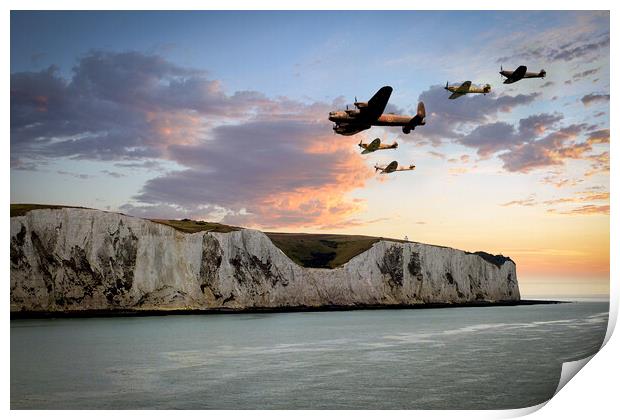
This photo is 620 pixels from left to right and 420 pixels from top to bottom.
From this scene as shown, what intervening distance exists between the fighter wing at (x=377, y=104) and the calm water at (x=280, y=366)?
7.20 meters

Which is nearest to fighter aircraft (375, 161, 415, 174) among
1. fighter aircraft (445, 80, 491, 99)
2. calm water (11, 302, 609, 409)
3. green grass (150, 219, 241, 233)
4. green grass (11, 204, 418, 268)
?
fighter aircraft (445, 80, 491, 99)

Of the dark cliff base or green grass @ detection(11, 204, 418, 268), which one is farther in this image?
green grass @ detection(11, 204, 418, 268)

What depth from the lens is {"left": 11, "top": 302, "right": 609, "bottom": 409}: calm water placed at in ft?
50.3

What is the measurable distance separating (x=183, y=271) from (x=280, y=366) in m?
22.3

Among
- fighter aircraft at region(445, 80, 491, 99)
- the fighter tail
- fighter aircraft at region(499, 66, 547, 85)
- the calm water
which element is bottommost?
the calm water

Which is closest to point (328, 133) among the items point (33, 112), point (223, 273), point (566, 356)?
point (33, 112)

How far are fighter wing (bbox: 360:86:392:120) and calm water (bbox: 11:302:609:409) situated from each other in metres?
7.20

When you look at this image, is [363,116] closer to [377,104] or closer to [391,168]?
[377,104]

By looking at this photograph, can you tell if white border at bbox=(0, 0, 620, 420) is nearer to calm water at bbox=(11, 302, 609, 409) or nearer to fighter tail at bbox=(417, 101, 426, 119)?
calm water at bbox=(11, 302, 609, 409)

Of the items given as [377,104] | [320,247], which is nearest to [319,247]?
[320,247]

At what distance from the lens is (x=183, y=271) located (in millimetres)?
41688

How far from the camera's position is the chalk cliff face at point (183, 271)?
112 feet
